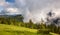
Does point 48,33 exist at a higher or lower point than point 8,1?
lower

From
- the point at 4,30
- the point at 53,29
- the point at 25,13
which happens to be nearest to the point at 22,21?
the point at 25,13

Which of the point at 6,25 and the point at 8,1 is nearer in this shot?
the point at 6,25

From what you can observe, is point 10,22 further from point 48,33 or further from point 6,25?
point 48,33

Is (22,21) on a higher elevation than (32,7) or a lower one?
lower

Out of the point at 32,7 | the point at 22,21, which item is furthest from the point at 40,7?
the point at 22,21

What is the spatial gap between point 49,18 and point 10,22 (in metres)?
0.74

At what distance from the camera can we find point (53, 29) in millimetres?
3064

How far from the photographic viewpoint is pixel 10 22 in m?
3.10

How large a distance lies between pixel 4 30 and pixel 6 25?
3.9 inches

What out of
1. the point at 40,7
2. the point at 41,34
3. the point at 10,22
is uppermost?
the point at 40,7

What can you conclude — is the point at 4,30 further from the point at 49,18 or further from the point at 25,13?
the point at 49,18

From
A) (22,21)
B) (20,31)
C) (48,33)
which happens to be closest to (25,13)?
(22,21)

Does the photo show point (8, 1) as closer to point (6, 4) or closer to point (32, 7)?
point (6, 4)

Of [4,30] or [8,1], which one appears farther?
[8,1]
